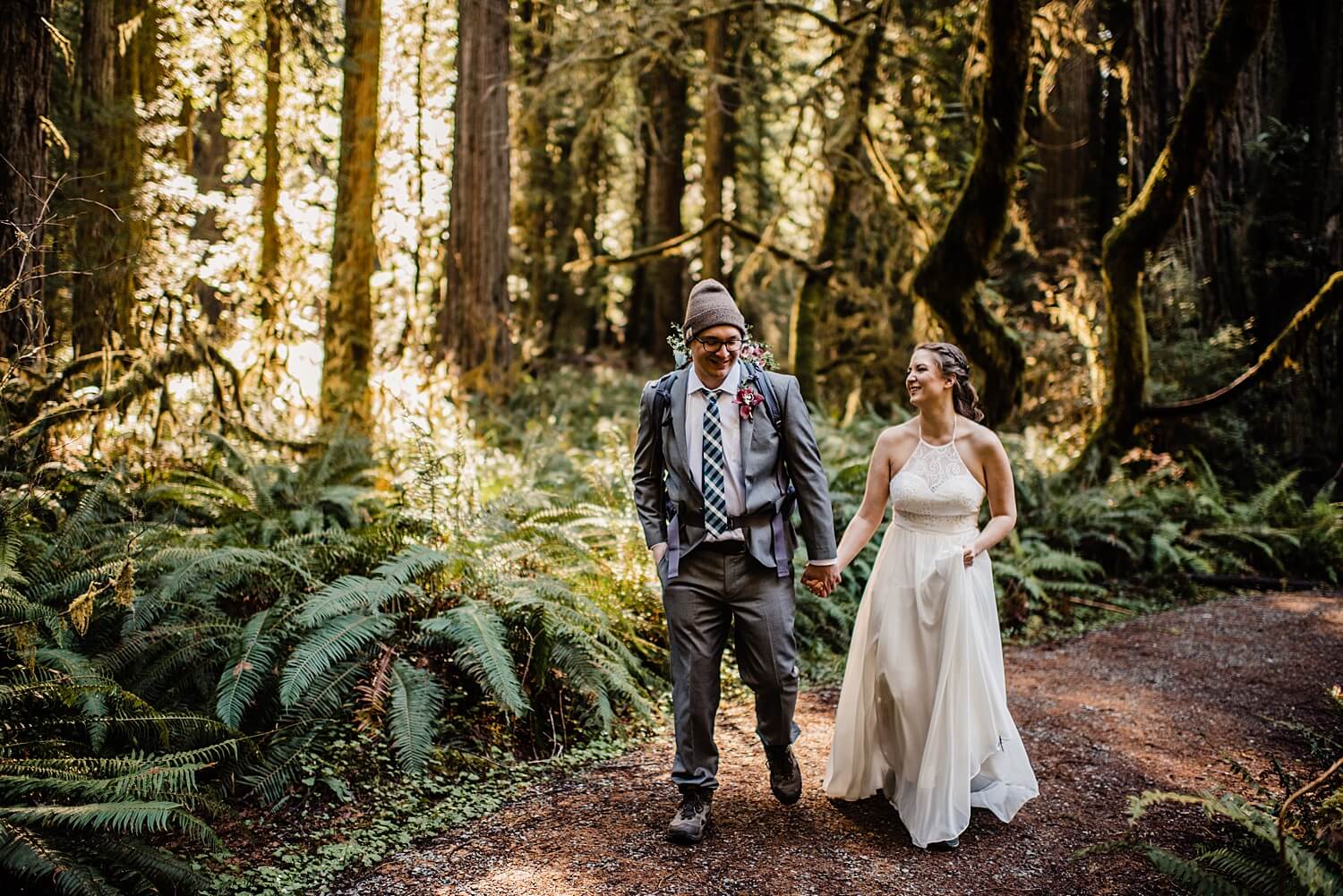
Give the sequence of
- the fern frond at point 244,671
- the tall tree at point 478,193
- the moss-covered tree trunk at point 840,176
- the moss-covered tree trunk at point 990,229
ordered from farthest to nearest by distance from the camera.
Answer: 1. the tall tree at point 478,193
2. the moss-covered tree trunk at point 840,176
3. the moss-covered tree trunk at point 990,229
4. the fern frond at point 244,671

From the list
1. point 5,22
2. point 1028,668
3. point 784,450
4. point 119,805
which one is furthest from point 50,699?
point 1028,668

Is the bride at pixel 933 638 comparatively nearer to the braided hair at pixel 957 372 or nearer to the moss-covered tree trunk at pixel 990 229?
the braided hair at pixel 957 372

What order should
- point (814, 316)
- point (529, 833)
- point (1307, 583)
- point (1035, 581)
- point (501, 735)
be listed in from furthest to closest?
point (814, 316)
point (1307, 583)
point (1035, 581)
point (501, 735)
point (529, 833)

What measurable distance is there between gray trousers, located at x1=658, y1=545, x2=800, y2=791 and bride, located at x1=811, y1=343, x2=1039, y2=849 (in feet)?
1.54

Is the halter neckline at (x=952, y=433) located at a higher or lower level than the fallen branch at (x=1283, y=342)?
lower

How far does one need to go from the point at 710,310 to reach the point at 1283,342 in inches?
350

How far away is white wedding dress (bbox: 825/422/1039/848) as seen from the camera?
4102 millimetres

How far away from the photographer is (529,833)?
4.24m

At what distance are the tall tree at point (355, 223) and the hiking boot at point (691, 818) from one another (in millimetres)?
7286

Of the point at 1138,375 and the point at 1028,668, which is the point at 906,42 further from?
the point at 1028,668

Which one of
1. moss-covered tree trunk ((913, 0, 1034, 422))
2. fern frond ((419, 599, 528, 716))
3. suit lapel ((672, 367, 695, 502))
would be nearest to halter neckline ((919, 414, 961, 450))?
suit lapel ((672, 367, 695, 502))

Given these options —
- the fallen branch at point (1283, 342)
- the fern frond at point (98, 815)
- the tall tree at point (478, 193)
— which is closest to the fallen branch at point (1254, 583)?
the fallen branch at point (1283, 342)

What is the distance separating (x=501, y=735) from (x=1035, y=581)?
17.2 ft

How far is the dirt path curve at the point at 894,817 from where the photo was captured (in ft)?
12.4
